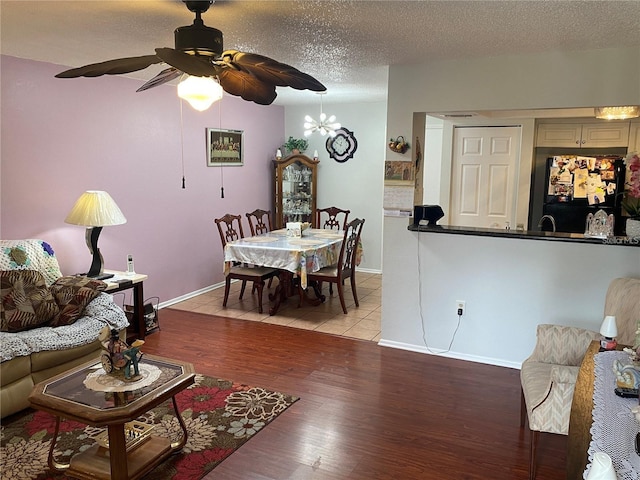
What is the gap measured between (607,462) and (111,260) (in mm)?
4354

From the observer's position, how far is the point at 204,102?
2.27 meters

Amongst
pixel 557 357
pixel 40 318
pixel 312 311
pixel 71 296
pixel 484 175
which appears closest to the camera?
pixel 557 357

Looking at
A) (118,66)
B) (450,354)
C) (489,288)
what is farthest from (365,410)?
(118,66)

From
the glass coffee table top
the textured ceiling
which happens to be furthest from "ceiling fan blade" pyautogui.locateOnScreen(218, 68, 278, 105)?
the glass coffee table top

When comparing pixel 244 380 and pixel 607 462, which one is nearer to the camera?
pixel 607 462

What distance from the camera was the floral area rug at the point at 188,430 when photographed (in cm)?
250

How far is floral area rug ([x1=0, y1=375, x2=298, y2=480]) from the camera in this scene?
2.50 metres

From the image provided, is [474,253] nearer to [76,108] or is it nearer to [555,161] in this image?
[555,161]

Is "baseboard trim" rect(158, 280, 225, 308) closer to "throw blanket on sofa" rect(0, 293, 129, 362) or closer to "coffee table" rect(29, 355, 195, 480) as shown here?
"throw blanket on sofa" rect(0, 293, 129, 362)

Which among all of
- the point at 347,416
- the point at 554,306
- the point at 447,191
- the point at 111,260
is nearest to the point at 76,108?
the point at 111,260

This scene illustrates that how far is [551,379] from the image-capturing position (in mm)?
2277

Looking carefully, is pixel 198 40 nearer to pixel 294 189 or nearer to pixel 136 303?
pixel 136 303

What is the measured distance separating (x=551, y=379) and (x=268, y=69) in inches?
75.9

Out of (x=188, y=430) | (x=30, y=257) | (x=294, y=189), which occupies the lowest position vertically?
(x=188, y=430)
